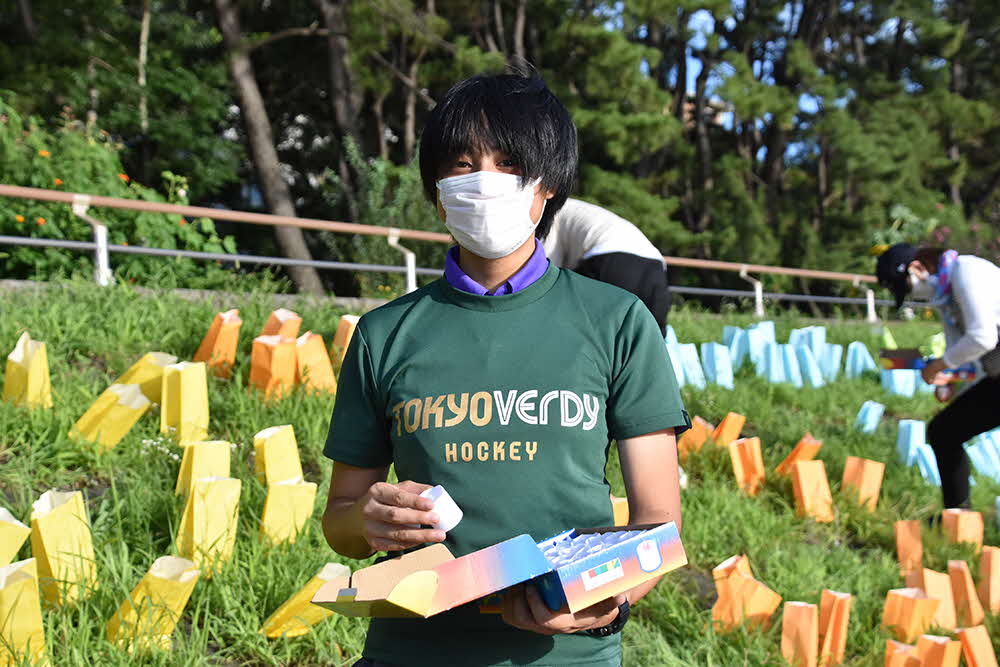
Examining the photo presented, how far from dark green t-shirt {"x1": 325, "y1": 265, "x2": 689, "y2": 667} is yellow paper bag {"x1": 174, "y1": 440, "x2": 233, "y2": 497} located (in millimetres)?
1684

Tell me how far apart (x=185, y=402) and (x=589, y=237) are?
176 centimetres

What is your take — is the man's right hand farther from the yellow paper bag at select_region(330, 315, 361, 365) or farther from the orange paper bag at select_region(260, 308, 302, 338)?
the orange paper bag at select_region(260, 308, 302, 338)

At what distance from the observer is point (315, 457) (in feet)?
12.5

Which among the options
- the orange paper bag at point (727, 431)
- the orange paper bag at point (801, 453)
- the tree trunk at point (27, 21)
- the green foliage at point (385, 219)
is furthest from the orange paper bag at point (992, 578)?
the tree trunk at point (27, 21)

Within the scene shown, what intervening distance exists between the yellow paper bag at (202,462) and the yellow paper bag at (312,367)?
1.10 metres

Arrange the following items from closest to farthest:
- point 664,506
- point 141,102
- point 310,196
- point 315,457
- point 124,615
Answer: point 664,506, point 124,615, point 315,457, point 141,102, point 310,196

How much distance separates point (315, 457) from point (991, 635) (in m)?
2.67

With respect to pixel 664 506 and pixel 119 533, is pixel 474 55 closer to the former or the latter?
pixel 119 533

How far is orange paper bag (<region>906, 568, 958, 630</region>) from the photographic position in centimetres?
325

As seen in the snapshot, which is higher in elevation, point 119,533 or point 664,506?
point 664,506

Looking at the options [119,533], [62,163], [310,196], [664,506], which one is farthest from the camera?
[310,196]

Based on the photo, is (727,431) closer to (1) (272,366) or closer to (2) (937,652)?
(2) (937,652)

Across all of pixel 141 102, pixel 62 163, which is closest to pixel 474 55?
pixel 141 102

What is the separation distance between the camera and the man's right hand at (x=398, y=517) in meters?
1.22
